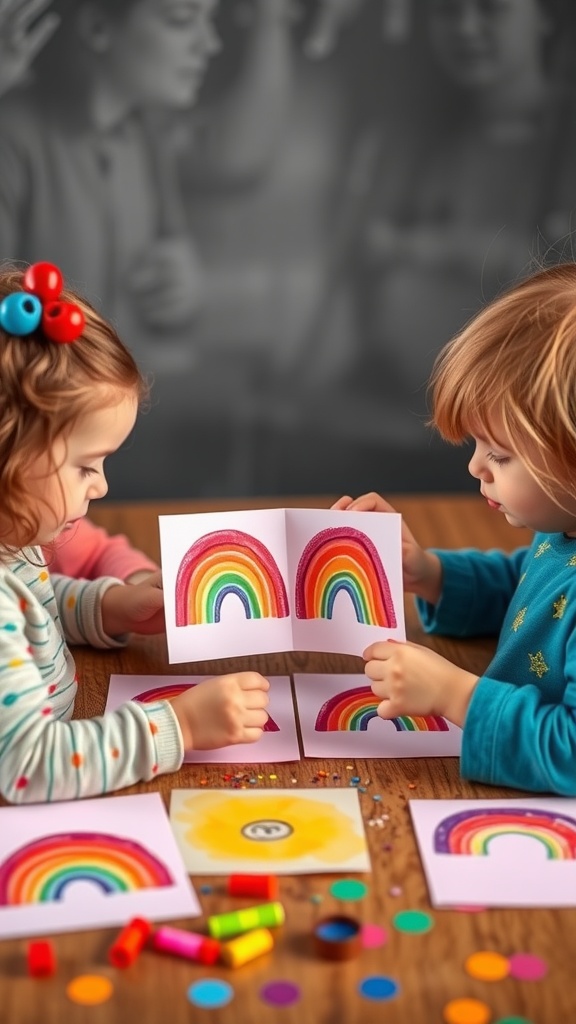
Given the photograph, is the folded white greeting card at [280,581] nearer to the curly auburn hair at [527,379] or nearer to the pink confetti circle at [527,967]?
the curly auburn hair at [527,379]

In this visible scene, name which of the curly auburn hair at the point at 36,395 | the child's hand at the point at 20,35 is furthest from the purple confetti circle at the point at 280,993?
the child's hand at the point at 20,35

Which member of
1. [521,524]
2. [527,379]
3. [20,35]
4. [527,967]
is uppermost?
[20,35]

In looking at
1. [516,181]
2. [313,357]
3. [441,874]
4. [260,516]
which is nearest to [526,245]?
[516,181]

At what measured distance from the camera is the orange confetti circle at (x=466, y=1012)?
2.30 feet

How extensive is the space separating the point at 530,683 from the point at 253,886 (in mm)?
360

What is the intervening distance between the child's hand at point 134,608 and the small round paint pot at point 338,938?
19.7 inches

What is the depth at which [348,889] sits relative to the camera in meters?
0.83

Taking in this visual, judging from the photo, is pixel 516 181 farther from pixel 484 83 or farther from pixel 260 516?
pixel 260 516

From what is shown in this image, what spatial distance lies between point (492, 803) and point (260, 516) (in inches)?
13.8

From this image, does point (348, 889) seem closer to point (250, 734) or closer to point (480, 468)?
point (250, 734)

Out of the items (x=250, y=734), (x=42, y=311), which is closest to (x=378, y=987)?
(x=250, y=734)

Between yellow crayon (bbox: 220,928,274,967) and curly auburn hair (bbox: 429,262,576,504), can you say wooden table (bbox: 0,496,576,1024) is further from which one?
curly auburn hair (bbox: 429,262,576,504)

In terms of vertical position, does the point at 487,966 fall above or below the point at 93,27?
below

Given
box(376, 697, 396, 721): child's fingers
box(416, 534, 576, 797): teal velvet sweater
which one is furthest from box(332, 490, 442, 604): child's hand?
box(376, 697, 396, 721): child's fingers
